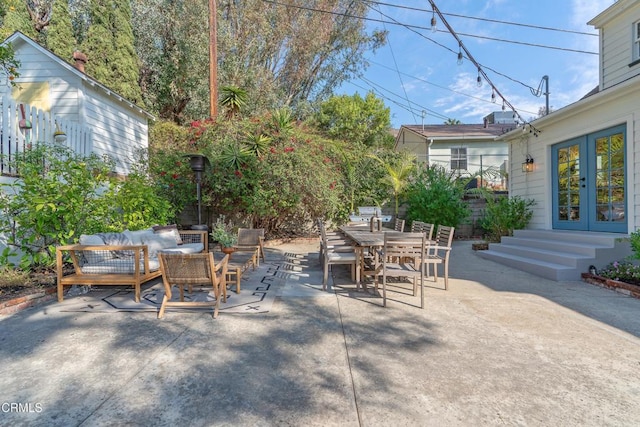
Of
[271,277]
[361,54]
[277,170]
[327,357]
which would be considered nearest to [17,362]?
[327,357]

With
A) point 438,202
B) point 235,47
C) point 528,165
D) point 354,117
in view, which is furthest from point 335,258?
point 354,117

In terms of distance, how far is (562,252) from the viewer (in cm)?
601

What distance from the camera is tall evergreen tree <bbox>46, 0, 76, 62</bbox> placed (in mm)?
12203

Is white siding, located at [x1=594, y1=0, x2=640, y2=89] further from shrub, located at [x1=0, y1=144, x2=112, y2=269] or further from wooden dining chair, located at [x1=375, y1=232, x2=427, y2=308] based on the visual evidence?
shrub, located at [x1=0, y1=144, x2=112, y2=269]

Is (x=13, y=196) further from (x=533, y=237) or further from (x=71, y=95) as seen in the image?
(x=533, y=237)

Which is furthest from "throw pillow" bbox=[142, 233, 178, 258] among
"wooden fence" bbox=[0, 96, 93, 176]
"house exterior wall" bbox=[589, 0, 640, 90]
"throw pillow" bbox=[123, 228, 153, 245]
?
"house exterior wall" bbox=[589, 0, 640, 90]

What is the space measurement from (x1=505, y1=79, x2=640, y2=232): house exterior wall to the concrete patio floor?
2.88 m

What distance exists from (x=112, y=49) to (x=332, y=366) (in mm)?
15238

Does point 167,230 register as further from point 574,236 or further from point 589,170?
point 589,170

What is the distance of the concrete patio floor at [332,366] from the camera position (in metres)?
1.91

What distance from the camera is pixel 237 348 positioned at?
2.77m

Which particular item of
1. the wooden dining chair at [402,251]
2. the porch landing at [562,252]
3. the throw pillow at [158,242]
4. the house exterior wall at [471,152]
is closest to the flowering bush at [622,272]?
the porch landing at [562,252]

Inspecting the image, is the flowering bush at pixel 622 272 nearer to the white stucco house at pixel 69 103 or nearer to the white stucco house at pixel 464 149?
the white stucco house at pixel 69 103

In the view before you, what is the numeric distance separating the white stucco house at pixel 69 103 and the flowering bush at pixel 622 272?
9.87 metres
